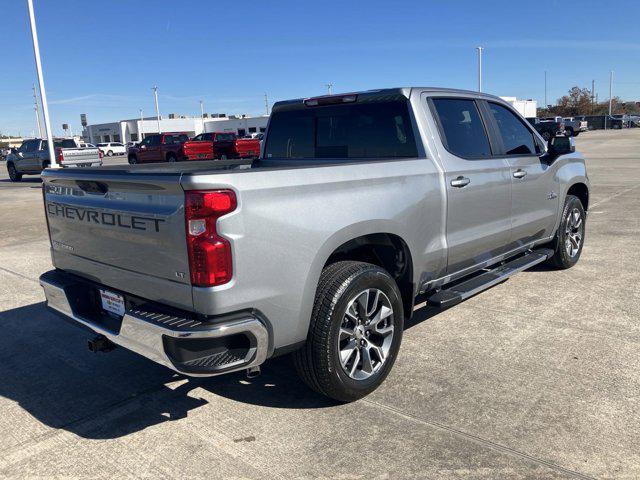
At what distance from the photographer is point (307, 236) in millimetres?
3084

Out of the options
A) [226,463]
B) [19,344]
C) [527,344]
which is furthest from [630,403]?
[19,344]

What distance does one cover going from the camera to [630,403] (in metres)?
3.36

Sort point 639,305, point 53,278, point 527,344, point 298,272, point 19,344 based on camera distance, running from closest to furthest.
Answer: point 298,272, point 53,278, point 527,344, point 19,344, point 639,305

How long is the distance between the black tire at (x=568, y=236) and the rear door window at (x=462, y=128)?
1868mm

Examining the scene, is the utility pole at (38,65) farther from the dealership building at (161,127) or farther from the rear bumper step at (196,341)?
the dealership building at (161,127)

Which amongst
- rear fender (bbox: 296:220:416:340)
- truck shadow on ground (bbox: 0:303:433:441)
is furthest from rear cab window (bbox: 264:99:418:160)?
truck shadow on ground (bbox: 0:303:433:441)

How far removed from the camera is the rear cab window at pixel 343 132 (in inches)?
165

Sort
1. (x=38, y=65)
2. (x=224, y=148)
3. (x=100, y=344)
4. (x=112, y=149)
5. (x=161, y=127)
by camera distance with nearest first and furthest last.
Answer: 1. (x=100, y=344)
2. (x=38, y=65)
3. (x=224, y=148)
4. (x=112, y=149)
5. (x=161, y=127)

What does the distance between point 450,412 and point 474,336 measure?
1.28m

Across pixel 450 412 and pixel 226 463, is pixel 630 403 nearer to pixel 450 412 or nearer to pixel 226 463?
pixel 450 412

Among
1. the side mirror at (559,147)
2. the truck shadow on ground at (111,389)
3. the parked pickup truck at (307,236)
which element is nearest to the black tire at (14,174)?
the truck shadow on ground at (111,389)

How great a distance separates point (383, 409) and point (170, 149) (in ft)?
98.2

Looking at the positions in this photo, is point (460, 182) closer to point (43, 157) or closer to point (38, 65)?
point (38, 65)

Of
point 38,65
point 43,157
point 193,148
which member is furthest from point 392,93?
point 193,148
